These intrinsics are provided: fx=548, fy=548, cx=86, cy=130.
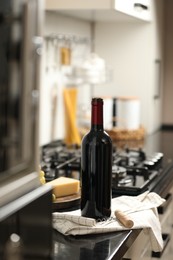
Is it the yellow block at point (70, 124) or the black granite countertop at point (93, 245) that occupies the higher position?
the yellow block at point (70, 124)

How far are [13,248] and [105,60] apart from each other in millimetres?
2434

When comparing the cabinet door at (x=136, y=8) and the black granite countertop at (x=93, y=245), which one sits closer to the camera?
the black granite countertop at (x=93, y=245)

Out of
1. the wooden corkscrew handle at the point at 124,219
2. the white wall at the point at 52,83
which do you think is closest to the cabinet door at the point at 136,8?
the white wall at the point at 52,83

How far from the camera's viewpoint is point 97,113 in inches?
57.3

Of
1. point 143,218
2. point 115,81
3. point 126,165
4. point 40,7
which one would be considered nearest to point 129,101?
point 115,81

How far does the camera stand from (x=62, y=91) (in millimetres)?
2922

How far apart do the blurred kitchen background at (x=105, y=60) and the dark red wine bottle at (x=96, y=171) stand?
1105mm

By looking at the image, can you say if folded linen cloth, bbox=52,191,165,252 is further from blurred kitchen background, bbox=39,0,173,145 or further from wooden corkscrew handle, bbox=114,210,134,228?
blurred kitchen background, bbox=39,0,173,145

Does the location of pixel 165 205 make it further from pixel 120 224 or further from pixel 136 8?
pixel 136 8

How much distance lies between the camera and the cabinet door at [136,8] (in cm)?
251

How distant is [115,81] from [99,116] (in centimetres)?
185

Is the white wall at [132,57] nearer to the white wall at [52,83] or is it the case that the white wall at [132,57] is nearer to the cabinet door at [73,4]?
the white wall at [52,83]

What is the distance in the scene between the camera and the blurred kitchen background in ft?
8.96

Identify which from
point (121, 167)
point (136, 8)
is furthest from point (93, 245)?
point (136, 8)
